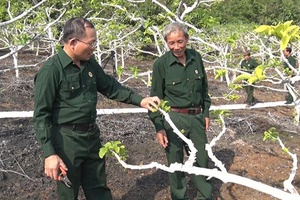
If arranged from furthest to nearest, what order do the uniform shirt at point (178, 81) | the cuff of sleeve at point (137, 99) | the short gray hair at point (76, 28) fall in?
the uniform shirt at point (178, 81)
the cuff of sleeve at point (137, 99)
the short gray hair at point (76, 28)

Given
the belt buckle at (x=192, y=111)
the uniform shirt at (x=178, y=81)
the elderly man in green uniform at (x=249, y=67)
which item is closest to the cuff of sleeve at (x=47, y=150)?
the uniform shirt at (x=178, y=81)

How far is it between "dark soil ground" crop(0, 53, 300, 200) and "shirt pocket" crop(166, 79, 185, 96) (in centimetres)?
82

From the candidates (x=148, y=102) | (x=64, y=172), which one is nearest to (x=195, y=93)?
(x=148, y=102)

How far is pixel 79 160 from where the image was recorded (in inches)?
119

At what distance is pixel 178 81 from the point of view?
11.5 ft

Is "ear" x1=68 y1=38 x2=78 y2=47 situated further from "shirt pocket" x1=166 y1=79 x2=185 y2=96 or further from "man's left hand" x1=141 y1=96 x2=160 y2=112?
"shirt pocket" x1=166 y1=79 x2=185 y2=96

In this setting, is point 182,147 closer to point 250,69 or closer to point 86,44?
point 86,44

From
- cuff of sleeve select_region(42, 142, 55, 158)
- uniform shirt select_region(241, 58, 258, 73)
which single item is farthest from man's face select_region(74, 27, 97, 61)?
uniform shirt select_region(241, 58, 258, 73)

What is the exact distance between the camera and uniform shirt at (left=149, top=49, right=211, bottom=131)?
352 centimetres

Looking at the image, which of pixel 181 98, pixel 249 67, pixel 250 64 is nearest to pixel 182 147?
pixel 181 98

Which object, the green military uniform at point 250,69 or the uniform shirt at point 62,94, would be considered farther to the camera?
the green military uniform at point 250,69

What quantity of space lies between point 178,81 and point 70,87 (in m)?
1.05

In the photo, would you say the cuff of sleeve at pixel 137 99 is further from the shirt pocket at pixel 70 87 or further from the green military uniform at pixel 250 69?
the green military uniform at pixel 250 69

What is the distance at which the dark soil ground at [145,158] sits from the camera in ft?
13.9
